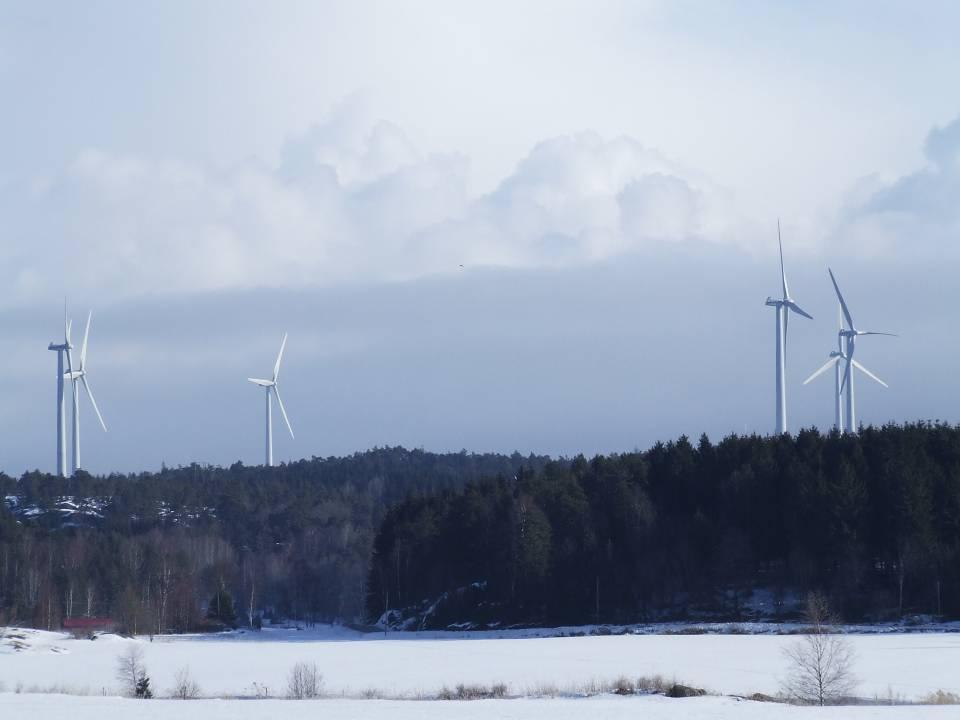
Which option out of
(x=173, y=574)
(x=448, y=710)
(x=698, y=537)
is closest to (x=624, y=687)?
(x=448, y=710)

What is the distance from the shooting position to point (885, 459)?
107 m

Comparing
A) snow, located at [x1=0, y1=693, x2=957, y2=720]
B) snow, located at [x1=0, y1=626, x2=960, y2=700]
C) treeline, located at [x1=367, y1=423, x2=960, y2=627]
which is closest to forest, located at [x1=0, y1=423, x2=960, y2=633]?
treeline, located at [x1=367, y1=423, x2=960, y2=627]

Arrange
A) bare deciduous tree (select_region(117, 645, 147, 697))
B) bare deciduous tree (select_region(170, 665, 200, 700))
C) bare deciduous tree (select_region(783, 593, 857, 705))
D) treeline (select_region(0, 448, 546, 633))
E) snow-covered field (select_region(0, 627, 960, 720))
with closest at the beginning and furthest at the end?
1. snow-covered field (select_region(0, 627, 960, 720))
2. bare deciduous tree (select_region(783, 593, 857, 705))
3. bare deciduous tree (select_region(170, 665, 200, 700))
4. bare deciduous tree (select_region(117, 645, 147, 697))
5. treeline (select_region(0, 448, 546, 633))

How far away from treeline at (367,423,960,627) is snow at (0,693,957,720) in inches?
2179

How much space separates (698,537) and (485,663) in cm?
4742

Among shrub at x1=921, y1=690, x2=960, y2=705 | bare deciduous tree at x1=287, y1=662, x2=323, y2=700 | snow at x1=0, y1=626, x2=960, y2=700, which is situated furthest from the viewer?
snow at x1=0, y1=626, x2=960, y2=700

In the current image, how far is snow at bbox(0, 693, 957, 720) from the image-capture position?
142 feet

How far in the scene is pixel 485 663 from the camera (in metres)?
69.6

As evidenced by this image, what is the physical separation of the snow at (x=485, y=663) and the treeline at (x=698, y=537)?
16115mm

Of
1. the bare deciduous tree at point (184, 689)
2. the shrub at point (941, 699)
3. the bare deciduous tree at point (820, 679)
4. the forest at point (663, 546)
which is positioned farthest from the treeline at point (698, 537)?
the bare deciduous tree at point (184, 689)

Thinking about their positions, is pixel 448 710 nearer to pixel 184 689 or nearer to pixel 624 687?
pixel 624 687

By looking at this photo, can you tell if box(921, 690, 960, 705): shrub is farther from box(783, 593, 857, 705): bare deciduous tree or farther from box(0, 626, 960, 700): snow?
box(783, 593, 857, 705): bare deciduous tree

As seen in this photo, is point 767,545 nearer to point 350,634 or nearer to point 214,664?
point 350,634

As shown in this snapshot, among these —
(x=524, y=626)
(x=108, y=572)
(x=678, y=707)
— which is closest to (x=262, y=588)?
(x=108, y=572)
